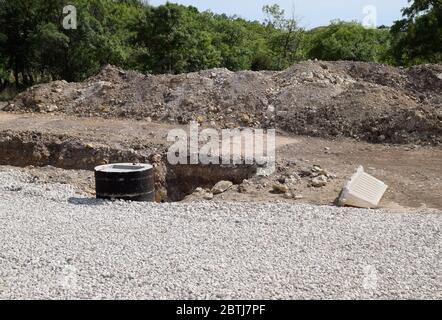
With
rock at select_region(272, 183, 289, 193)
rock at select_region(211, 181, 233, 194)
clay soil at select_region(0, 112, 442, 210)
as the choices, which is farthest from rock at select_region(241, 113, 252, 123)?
rock at select_region(272, 183, 289, 193)

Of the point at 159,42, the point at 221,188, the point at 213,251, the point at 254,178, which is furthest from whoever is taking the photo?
the point at 159,42

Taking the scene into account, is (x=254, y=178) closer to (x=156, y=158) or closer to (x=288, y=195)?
(x=288, y=195)

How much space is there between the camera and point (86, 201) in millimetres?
8297

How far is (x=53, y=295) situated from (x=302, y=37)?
30698mm

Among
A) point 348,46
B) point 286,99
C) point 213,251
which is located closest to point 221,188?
point 213,251

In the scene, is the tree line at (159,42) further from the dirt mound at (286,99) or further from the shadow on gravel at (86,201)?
the shadow on gravel at (86,201)

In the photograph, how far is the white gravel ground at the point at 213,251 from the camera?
15.9 feet

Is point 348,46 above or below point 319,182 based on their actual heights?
above

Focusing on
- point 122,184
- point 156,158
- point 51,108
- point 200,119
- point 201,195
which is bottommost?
point 201,195

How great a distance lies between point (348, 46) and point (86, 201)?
24.3m

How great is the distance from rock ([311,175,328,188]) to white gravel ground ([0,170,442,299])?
2.04 metres

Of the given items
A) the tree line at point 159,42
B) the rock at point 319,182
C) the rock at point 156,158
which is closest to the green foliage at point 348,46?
the tree line at point 159,42

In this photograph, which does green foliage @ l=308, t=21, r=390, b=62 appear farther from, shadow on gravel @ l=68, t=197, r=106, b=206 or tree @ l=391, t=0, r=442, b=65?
shadow on gravel @ l=68, t=197, r=106, b=206

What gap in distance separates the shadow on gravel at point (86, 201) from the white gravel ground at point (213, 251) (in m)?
0.03
